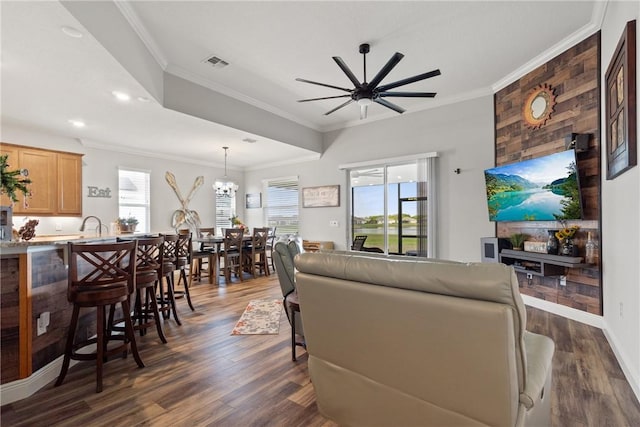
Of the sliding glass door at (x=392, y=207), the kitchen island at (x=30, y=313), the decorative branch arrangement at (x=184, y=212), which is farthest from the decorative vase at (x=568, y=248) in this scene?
the decorative branch arrangement at (x=184, y=212)

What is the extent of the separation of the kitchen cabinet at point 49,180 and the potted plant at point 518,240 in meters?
7.39

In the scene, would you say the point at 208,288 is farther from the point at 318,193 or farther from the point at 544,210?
the point at 544,210

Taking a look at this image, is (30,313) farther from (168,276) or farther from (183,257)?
(183,257)

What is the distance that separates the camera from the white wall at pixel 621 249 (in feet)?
7.13

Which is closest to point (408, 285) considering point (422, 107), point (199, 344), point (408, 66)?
point (199, 344)

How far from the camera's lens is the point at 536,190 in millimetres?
3906

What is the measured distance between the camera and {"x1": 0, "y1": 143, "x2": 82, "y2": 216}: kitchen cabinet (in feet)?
15.7

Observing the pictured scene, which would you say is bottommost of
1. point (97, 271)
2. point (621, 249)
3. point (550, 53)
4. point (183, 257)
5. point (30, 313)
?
point (30, 313)

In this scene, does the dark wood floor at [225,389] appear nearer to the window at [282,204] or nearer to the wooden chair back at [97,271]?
the wooden chair back at [97,271]

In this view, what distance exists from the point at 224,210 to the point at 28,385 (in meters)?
6.53

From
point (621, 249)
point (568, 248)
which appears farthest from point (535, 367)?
point (568, 248)

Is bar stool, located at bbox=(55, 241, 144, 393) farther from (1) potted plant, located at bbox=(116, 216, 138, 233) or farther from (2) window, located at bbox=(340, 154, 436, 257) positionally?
(2) window, located at bbox=(340, 154, 436, 257)

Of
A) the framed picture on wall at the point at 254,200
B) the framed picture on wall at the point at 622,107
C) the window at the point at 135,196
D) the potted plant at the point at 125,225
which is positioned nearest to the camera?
the framed picture on wall at the point at 622,107

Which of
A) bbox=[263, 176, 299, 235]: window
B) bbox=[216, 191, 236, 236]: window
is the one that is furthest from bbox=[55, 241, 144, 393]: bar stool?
bbox=[216, 191, 236, 236]: window
